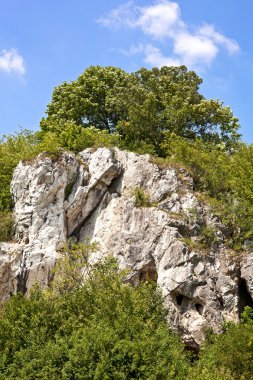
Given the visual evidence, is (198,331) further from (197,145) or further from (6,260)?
(197,145)

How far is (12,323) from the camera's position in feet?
85.2

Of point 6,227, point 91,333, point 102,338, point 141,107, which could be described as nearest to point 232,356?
point 102,338

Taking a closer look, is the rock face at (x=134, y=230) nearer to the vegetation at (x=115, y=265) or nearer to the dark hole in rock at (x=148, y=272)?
the dark hole in rock at (x=148, y=272)

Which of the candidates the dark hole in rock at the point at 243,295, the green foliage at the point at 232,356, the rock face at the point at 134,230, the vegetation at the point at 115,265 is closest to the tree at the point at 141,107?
the vegetation at the point at 115,265

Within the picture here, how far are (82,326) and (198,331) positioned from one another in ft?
22.8

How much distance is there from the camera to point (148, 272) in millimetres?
31531

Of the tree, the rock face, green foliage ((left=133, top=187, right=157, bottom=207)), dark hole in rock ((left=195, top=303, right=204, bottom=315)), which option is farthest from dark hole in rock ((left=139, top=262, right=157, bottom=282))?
the tree

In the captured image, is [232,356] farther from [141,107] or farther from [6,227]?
[141,107]

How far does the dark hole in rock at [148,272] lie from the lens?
103 ft

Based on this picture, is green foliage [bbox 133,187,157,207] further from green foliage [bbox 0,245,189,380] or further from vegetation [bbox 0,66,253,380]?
green foliage [bbox 0,245,189,380]

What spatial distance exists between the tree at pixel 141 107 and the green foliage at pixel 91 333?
19.3 meters

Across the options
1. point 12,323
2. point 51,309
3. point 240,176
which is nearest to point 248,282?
point 240,176

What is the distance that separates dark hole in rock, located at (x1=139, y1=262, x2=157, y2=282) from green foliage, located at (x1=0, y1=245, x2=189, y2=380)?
160 cm

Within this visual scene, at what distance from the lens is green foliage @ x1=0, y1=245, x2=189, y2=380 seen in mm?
21578
